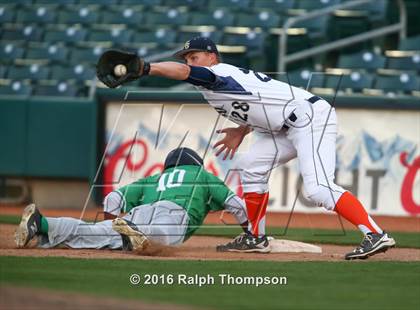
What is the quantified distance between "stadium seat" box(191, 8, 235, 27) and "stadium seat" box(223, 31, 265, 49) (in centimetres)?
51

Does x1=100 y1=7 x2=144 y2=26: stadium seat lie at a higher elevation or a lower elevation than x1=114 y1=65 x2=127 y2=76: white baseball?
lower

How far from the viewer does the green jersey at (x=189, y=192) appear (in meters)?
8.06

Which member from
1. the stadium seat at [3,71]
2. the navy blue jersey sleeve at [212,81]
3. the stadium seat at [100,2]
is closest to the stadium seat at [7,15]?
the stadium seat at [100,2]

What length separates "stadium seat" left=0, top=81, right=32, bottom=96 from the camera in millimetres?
15227

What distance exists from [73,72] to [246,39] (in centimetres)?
261

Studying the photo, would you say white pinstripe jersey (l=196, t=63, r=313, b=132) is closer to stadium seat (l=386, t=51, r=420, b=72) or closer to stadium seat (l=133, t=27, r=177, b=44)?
stadium seat (l=386, t=51, r=420, b=72)

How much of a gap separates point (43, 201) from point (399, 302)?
906 cm

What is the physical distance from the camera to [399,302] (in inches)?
232

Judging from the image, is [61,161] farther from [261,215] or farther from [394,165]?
[261,215]

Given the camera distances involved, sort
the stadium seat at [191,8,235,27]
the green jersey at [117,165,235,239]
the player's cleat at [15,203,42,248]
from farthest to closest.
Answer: the stadium seat at [191,8,235,27] → the green jersey at [117,165,235,239] → the player's cleat at [15,203,42,248]

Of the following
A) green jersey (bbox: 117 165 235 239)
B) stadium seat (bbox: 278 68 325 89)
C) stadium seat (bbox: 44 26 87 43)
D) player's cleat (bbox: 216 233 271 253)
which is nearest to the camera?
green jersey (bbox: 117 165 235 239)

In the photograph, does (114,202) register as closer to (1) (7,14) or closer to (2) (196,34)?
(2) (196,34)

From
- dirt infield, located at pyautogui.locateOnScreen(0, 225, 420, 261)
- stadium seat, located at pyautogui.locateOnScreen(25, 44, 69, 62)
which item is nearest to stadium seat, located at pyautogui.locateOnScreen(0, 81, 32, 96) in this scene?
stadium seat, located at pyautogui.locateOnScreen(25, 44, 69, 62)

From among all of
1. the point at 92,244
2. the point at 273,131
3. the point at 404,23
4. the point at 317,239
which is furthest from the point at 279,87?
the point at 404,23
